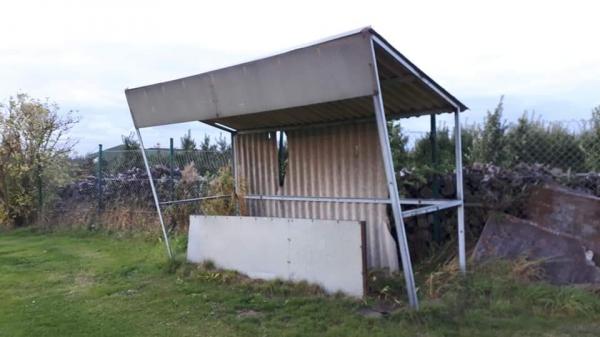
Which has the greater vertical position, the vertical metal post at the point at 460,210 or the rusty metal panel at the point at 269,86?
the rusty metal panel at the point at 269,86

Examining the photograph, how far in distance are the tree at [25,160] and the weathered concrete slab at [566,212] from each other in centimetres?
1050

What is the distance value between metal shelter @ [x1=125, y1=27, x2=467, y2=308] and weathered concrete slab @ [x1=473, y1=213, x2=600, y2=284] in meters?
0.45

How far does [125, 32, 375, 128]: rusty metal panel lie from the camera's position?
157 inches

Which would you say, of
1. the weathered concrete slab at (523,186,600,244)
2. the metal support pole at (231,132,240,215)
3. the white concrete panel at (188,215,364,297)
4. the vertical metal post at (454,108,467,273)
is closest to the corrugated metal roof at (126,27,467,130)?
the vertical metal post at (454,108,467,273)

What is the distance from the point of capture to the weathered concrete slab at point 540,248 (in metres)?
4.84

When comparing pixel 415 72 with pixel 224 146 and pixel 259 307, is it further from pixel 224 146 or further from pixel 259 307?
pixel 224 146

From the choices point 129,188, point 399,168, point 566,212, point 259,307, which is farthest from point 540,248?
point 129,188

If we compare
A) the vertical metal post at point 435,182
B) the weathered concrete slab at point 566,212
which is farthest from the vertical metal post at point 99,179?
the weathered concrete slab at point 566,212

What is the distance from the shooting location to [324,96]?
13.8ft

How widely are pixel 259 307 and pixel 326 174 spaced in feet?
7.56

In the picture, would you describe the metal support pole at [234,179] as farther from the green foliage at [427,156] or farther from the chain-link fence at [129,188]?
the green foliage at [427,156]

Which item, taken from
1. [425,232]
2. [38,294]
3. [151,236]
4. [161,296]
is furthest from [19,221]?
[425,232]

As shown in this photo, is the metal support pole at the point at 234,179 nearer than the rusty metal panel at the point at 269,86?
No

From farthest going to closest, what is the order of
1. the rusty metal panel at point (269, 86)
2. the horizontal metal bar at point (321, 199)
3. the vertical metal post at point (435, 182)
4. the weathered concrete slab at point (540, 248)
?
the vertical metal post at point (435, 182) < the horizontal metal bar at point (321, 199) < the weathered concrete slab at point (540, 248) < the rusty metal panel at point (269, 86)
